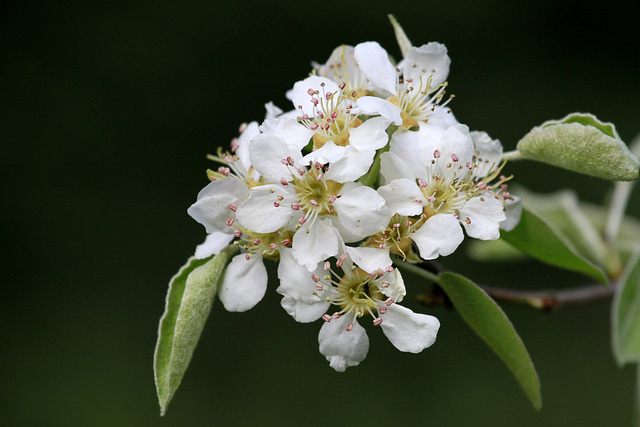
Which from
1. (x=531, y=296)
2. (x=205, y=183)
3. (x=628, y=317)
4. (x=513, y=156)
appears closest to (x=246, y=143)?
(x=513, y=156)

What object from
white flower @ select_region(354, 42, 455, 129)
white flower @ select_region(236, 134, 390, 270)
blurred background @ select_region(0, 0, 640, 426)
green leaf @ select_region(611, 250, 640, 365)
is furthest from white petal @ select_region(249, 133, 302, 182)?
blurred background @ select_region(0, 0, 640, 426)

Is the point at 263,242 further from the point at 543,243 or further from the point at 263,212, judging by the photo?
the point at 543,243

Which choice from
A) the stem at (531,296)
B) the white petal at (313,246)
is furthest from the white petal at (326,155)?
the stem at (531,296)

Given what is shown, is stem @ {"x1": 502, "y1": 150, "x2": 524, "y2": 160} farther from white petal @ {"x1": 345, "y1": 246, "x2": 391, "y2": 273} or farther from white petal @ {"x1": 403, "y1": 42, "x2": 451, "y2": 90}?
white petal @ {"x1": 345, "y1": 246, "x2": 391, "y2": 273}

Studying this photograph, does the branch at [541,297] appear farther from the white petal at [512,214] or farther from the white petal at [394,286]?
the white petal at [394,286]

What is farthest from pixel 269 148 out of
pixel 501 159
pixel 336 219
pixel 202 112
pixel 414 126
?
pixel 202 112
